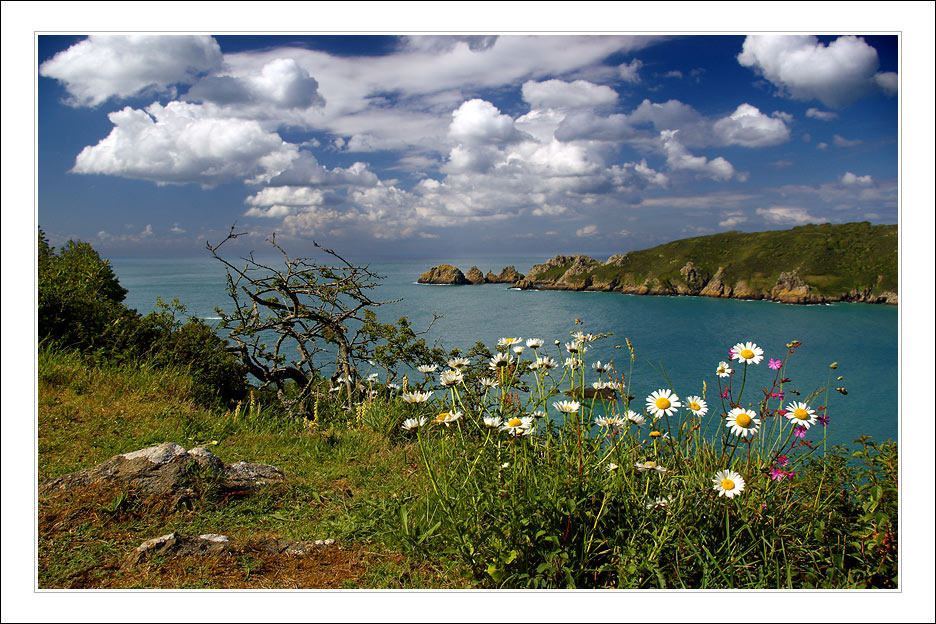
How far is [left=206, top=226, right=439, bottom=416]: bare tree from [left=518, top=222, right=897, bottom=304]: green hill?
48043 mm

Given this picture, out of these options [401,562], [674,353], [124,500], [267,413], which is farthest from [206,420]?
[674,353]

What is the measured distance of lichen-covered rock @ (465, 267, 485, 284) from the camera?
38.0 m

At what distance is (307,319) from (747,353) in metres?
6.34

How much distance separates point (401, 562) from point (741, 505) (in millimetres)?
1648

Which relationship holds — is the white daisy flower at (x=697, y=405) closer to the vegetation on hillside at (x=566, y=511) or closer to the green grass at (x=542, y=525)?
the vegetation on hillside at (x=566, y=511)

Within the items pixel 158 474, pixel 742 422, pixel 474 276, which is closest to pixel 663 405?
Result: pixel 742 422

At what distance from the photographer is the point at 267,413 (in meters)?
5.49

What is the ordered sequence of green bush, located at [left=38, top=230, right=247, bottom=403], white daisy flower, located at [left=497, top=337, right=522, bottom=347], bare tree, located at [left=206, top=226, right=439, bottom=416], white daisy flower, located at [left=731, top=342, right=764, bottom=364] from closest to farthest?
1. white daisy flower, located at [left=731, top=342, right=764, bottom=364]
2. white daisy flower, located at [left=497, top=337, right=522, bottom=347]
3. green bush, located at [left=38, top=230, right=247, bottom=403]
4. bare tree, located at [left=206, top=226, right=439, bottom=416]

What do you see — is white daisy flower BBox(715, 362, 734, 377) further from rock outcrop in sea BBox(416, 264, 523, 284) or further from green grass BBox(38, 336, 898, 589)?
rock outcrop in sea BBox(416, 264, 523, 284)

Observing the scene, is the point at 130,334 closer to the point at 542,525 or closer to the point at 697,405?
the point at 542,525

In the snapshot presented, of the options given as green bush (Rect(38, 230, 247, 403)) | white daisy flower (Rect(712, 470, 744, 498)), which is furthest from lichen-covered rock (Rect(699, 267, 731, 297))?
white daisy flower (Rect(712, 470, 744, 498))

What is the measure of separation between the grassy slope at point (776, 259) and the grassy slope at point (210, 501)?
187 ft

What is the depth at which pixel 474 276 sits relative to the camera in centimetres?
3881
